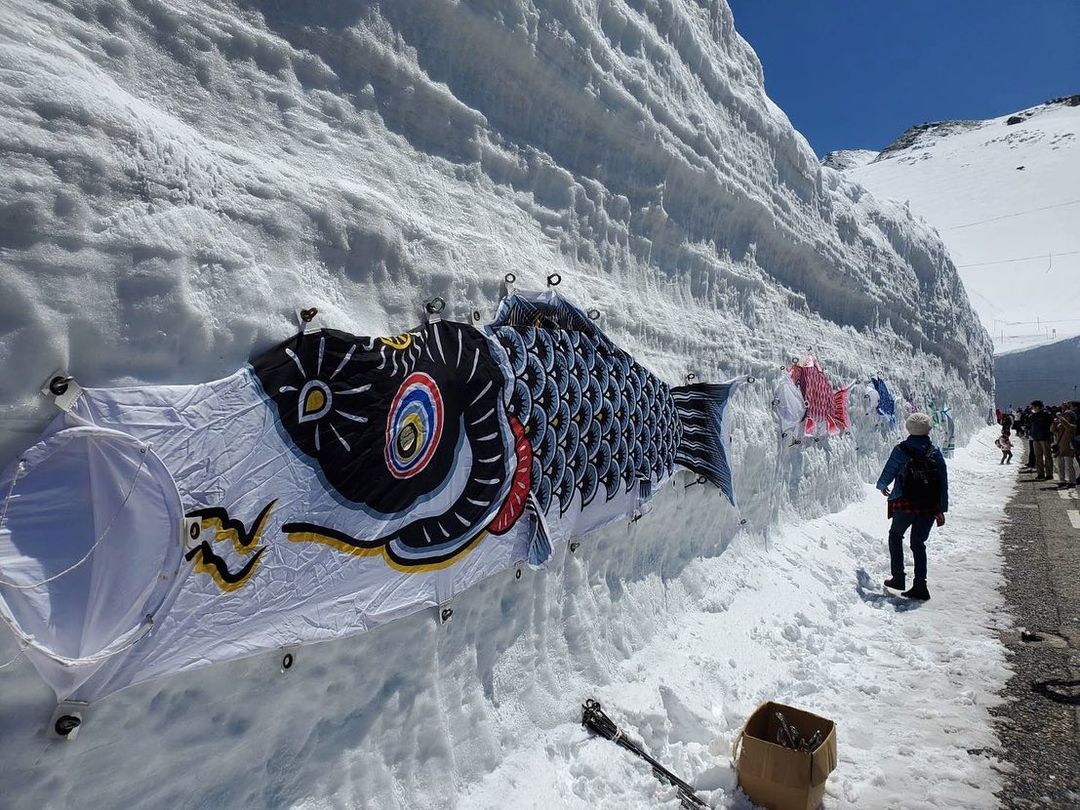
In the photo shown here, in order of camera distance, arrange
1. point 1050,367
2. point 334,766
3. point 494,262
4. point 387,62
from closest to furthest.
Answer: point 334,766 < point 387,62 < point 494,262 < point 1050,367

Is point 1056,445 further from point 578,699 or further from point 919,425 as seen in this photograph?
point 578,699

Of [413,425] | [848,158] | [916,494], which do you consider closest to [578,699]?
[413,425]

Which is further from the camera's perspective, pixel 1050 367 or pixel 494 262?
pixel 1050 367

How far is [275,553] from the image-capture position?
6.24 ft

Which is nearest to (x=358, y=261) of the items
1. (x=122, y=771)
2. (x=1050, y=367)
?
(x=122, y=771)

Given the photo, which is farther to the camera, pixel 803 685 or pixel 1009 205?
pixel 1009 205

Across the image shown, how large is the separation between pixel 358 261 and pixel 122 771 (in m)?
1.64

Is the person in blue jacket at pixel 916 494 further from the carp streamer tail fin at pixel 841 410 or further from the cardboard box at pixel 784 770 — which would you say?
the cardboard box at pixel 784 770

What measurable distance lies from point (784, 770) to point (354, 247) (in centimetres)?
253

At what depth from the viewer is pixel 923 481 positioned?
515 cm

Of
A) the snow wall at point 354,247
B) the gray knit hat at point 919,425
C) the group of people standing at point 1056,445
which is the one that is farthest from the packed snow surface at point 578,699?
the group of people standing at point 1056,445

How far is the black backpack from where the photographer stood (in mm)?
5129

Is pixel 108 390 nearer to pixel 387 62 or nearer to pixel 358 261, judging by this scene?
pixel 358 261

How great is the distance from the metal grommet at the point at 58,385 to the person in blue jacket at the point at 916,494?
17.2ft
